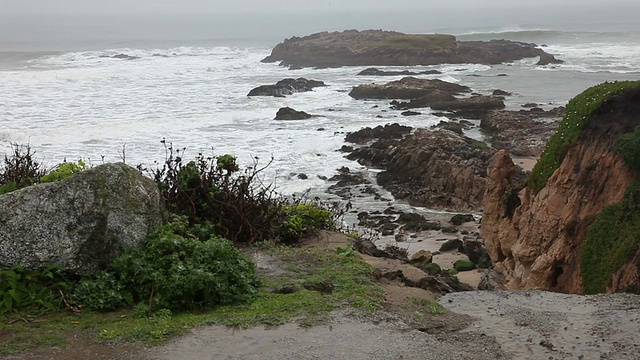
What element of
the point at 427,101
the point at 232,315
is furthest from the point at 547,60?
the point at 232,315

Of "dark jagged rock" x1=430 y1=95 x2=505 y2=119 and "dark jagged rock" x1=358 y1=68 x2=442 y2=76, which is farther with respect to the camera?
"dark jagged rock" x1=358 y1=68 x2=442 y2=76

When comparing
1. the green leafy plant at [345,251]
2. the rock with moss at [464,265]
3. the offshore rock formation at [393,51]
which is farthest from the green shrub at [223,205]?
the offshore rock formation at [393,51]

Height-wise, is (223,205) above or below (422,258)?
above

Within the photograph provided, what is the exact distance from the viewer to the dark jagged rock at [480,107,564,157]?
26.8 meters

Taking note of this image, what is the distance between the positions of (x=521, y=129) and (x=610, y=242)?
66.5 feet

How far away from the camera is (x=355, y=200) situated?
73.1ft

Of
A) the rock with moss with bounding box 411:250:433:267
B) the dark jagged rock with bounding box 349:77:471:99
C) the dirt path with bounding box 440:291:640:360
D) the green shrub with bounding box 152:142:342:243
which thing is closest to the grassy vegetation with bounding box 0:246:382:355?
the dirt path with bounding box 440:291:640:360

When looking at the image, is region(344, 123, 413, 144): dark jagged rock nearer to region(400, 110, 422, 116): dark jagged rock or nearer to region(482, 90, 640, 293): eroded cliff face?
region(400, 110, 422, 116): dark jagged rock

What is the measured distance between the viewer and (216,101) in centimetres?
4038

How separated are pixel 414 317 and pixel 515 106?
106 ft

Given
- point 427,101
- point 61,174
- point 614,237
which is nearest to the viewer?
point 61,174

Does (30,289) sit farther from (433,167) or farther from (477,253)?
(433,167)

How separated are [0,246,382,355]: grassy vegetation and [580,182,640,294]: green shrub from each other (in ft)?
13.5

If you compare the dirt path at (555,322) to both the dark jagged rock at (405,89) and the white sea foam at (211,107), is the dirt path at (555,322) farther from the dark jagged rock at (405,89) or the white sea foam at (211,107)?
the dark jagged rock at (405,89)
